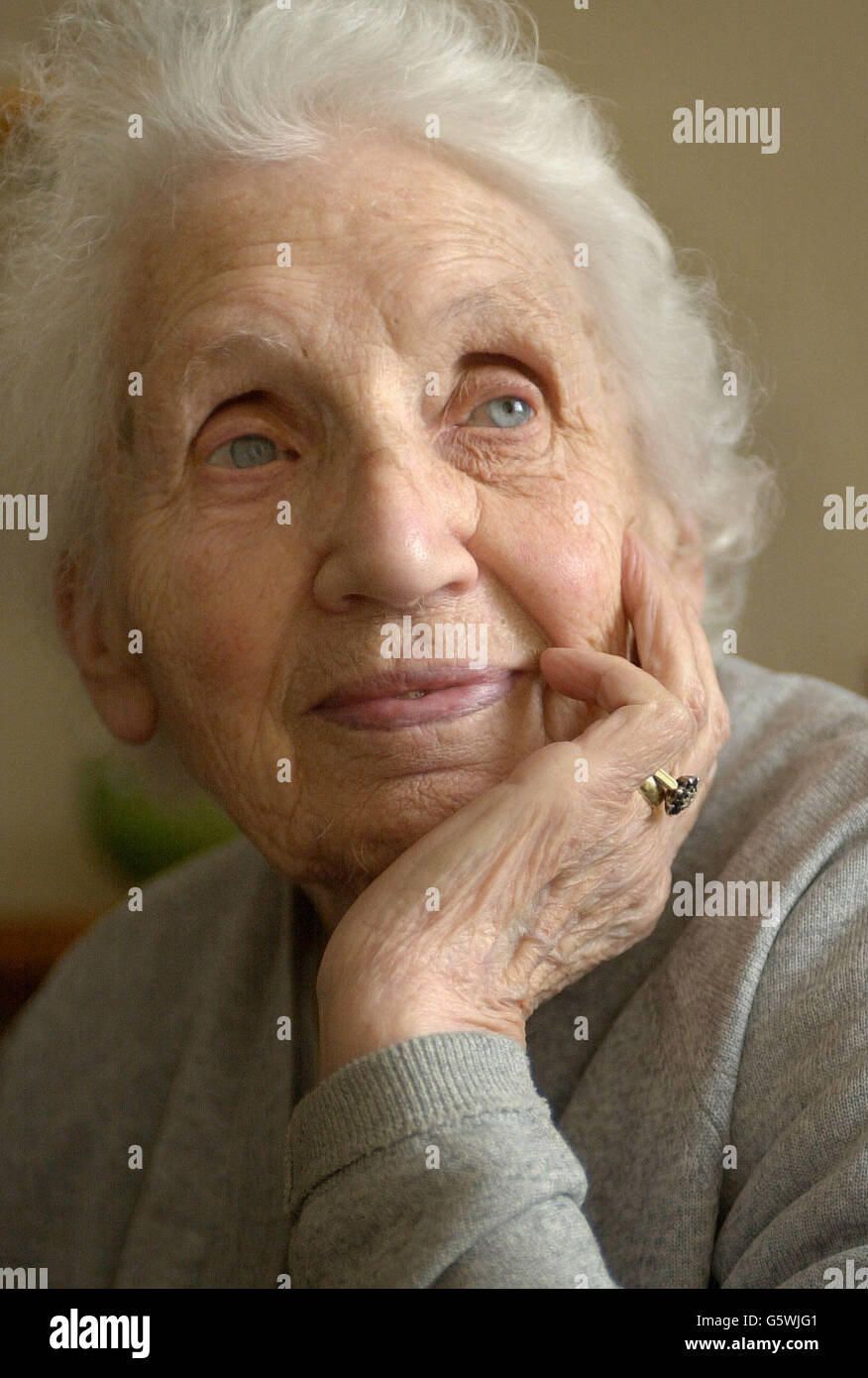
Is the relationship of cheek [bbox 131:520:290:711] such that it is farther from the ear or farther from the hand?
the hand

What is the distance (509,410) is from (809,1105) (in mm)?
632

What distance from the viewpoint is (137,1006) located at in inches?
56.8

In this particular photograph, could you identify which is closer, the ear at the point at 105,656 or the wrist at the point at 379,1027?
the wrist at the point at 379,1027

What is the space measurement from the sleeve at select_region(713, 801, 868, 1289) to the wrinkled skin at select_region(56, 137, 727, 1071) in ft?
0.48

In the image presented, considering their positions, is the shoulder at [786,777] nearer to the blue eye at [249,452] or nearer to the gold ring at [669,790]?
the gold ring at [669,790]

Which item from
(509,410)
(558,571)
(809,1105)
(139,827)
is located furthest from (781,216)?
(139,827)

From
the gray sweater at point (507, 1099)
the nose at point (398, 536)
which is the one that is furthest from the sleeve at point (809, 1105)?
the nose at point (398, 536)

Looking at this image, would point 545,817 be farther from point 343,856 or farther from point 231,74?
point 231,74

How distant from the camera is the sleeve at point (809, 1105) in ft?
2.45

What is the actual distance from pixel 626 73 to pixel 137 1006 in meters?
1.30

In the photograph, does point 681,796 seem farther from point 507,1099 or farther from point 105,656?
point 105,656

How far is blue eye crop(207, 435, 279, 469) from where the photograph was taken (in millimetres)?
1036

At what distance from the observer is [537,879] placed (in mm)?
907

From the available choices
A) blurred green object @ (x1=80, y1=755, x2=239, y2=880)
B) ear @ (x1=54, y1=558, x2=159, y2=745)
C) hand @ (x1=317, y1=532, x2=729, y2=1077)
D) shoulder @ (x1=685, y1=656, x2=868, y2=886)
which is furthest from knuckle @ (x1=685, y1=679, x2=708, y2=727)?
blurred green object @ (x1=80, y1=755, x2=239, y2=880)
